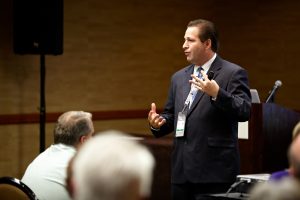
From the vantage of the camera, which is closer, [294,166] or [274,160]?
[294,166]

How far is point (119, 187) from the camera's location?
5.19 ft

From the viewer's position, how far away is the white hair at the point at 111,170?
158 cm

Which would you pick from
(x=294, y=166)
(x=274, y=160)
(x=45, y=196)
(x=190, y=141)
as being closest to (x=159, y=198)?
(x=274, y=160)

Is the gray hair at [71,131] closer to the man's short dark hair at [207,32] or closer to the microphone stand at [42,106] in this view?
the man's short dark hair at [207,32]

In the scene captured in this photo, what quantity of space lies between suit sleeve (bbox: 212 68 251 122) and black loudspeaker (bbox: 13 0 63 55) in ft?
10.8

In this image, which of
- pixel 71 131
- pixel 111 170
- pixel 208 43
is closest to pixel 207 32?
pixel 208 43

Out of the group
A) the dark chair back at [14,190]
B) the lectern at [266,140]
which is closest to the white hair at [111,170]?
the dark chair back at [14,190]

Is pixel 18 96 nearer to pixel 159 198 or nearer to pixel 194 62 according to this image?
pixel 159 198

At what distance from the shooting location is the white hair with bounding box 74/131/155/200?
1.58m

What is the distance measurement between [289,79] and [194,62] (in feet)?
17.5

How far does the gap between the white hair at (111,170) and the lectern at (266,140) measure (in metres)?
3.74

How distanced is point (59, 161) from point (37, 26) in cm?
369

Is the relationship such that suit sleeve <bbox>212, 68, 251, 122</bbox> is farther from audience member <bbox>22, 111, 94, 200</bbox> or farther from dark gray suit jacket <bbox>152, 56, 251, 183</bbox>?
audience member <bbox>22, 111, 94, 200</bbox>

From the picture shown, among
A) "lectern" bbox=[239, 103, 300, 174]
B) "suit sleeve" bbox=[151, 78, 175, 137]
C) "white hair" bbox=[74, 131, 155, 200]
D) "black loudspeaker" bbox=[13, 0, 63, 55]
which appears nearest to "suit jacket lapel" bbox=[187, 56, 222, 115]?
"suit sleeve" bbox=[151, 78, 175, 137]
